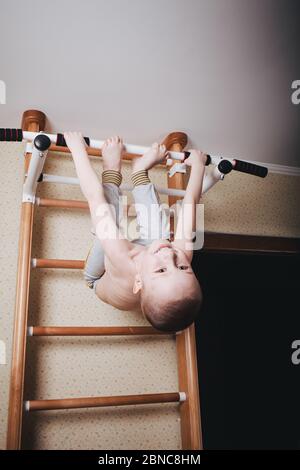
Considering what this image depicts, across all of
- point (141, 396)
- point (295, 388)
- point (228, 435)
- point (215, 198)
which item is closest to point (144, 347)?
point (141, 396)

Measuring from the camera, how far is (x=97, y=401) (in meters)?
1.45

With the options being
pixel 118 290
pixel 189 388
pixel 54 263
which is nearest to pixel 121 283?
pixel 118 290

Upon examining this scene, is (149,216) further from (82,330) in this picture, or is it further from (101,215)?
(82,330)

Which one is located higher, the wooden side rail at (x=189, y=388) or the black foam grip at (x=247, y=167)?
the black foam grip at (x=247, y=167)

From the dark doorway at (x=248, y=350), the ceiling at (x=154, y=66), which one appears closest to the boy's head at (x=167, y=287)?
the ceiling at (x=154, y=66)

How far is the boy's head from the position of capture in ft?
3.93

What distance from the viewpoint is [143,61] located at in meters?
1.58

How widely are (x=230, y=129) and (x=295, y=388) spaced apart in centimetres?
172

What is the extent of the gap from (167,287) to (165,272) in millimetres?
58

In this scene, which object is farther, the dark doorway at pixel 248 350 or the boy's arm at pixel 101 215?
the dark doorway at pixel 248 350

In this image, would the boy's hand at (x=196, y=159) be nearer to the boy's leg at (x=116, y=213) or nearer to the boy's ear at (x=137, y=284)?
the boy's leg at (x=116, y=213)

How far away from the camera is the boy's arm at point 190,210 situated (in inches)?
56.1
